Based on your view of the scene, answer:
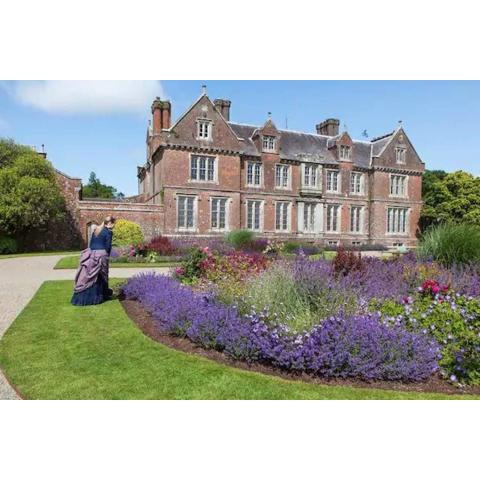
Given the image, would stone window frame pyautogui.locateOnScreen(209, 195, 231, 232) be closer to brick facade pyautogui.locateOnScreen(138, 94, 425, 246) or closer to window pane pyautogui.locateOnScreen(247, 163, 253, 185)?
brick facade pyautogui.locateOnScreen(138, 94, 425, 246)

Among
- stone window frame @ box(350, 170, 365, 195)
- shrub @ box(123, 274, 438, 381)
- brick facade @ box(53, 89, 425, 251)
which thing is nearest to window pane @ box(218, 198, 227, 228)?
brick facade @ box(53, 89, 425, 251)

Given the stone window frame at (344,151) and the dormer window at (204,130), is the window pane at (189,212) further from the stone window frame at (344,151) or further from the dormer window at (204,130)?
the stone window frame at (344,151)

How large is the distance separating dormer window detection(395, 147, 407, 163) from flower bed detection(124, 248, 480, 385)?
3407 cm

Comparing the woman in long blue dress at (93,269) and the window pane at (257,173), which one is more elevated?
the window pane at (257,173)

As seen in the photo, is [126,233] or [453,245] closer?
[453,245]

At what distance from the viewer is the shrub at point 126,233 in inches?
1028

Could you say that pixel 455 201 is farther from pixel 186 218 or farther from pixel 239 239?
pixel 239 239

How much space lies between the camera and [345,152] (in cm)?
3756

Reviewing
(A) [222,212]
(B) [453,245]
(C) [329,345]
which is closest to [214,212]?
(A) [222,212]

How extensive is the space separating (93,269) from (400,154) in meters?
37.6

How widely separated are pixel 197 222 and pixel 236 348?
2588cm

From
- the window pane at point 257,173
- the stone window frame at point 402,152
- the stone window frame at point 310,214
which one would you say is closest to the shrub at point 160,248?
the window pane at point 257,173

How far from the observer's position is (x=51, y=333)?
7086 mm

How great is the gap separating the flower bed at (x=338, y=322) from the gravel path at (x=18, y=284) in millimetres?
2581
